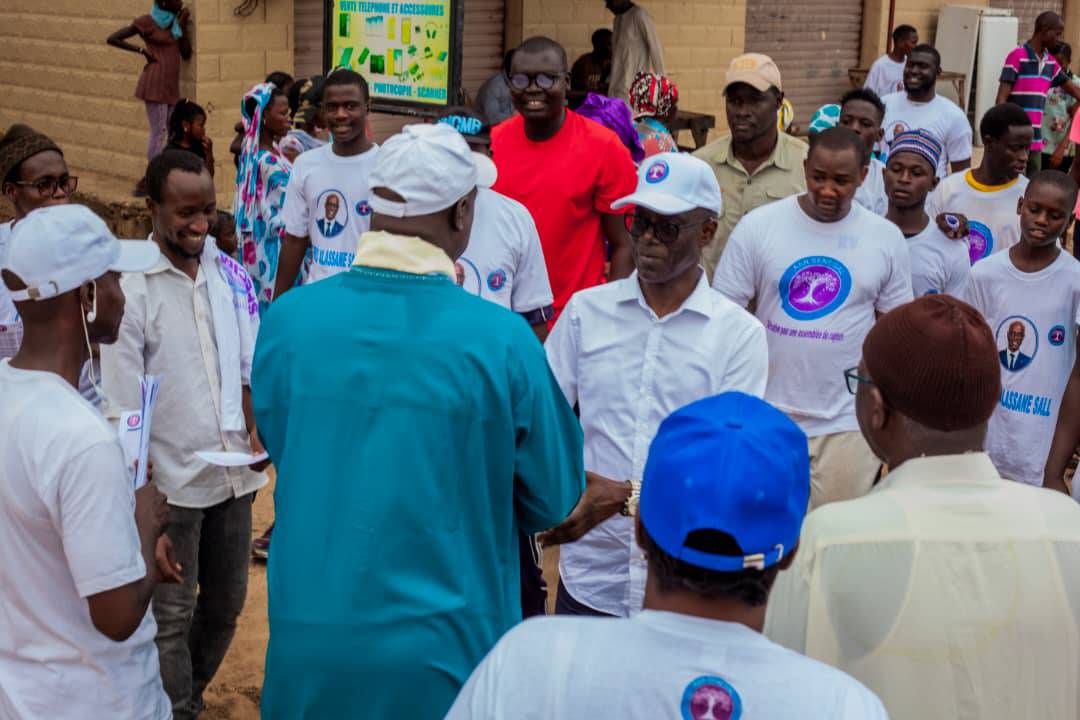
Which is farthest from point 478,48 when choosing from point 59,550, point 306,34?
point 59,550

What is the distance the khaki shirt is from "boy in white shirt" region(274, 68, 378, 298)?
153 cm

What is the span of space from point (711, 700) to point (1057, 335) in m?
4.05

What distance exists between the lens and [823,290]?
5129mm

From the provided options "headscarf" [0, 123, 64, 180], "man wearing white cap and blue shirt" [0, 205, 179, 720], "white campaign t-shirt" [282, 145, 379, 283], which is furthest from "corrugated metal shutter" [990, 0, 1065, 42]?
"man wearing white cap and blue shirt" [0, 205, 179, 720]

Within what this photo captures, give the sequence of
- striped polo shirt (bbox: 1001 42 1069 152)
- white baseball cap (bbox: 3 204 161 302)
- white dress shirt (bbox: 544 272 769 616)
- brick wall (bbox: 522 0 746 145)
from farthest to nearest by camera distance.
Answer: brick wall (bbox: 522 0 746 145) < striped polo shirt (bbox: 1001 42 1069 152) < white dress shirt (bbox: 544 272 769 616) < white baseball cap (bbox: 3 204 161 302)

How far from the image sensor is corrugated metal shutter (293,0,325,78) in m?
11.5

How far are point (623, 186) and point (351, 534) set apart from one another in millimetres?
3352

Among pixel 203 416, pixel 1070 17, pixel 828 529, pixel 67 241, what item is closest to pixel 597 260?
pixel 203 416

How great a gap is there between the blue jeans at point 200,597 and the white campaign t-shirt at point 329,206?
1.83 metres

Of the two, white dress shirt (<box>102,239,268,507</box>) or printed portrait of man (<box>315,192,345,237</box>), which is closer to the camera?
white dress shirt (<box>102,239,268,507</box>)

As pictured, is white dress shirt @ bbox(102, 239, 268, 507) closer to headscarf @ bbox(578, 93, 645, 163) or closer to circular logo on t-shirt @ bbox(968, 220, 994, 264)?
headscarf @ bbox(578, 93, 645, 163)

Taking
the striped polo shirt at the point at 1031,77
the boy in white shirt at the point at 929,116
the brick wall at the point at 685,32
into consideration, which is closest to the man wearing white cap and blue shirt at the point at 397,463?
the boy in white shirt at the point at 929,116

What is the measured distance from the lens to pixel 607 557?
12.8 feet

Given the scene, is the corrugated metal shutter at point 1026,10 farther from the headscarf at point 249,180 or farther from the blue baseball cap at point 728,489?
the blue baseball cap at point 728,489
